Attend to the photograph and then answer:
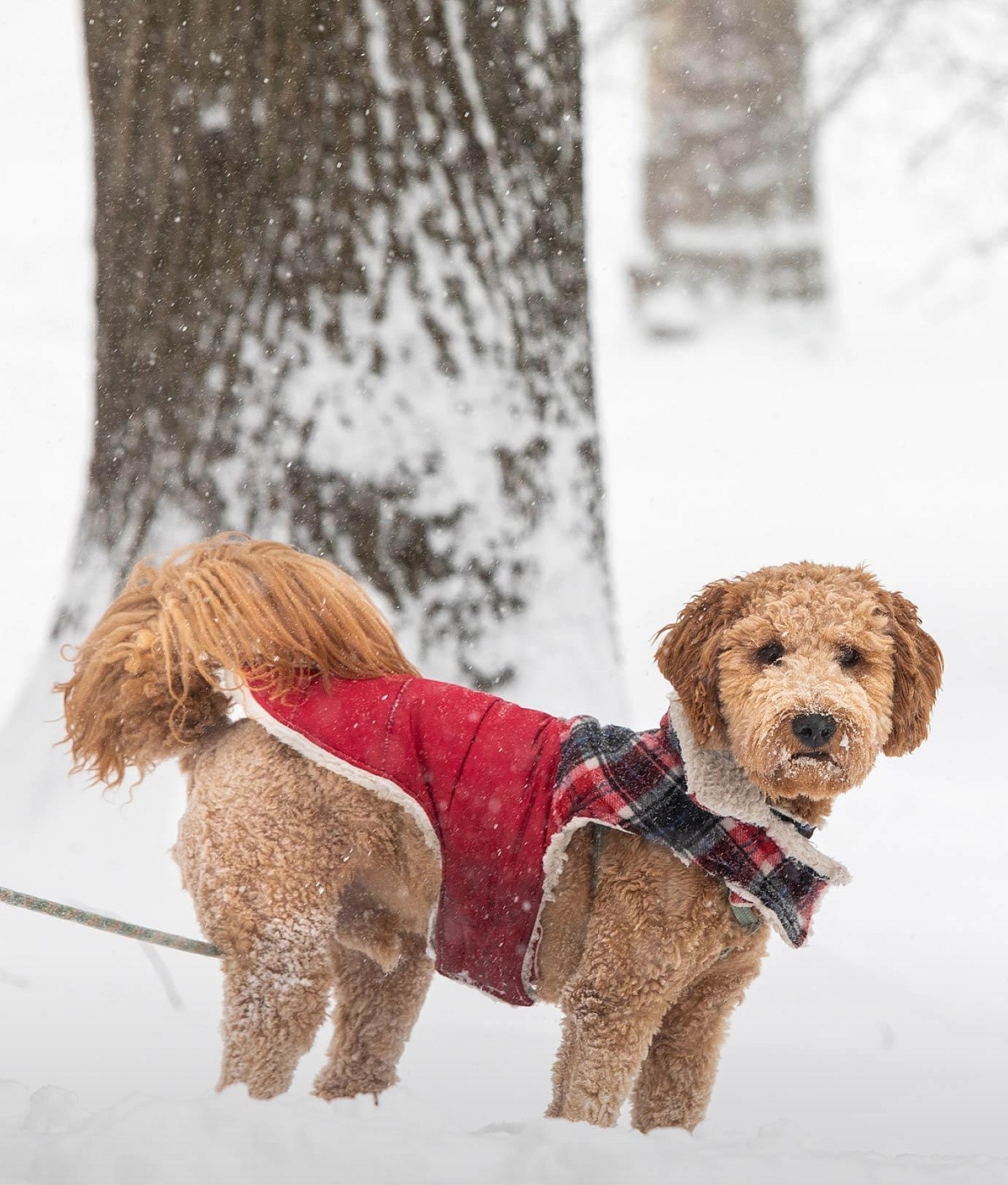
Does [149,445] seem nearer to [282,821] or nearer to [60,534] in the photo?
[282,821]

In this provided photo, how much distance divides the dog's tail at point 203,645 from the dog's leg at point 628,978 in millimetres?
842

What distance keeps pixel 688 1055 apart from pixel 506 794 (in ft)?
2.64

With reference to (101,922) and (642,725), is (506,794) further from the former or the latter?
(642,725)

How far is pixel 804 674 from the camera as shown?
2.57 meters

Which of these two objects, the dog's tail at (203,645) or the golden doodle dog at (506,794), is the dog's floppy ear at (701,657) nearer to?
the golden doodle dog at (506,794)

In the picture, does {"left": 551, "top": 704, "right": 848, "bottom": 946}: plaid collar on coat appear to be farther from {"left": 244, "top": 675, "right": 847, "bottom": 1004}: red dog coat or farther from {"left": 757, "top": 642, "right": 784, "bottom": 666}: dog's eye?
{"left": 757, "top": 642, "right": 784, "bottom": 666}: dog's eye

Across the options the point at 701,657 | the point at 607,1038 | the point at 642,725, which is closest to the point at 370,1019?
the point at 607,1038

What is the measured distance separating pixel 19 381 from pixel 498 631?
5.26 metres

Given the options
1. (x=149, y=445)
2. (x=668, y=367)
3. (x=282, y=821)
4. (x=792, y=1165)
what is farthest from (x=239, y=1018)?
(x=668, y=367)

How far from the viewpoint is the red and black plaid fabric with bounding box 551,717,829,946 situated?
2711mm

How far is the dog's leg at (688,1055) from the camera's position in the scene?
297 cm

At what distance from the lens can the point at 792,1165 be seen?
2613mm

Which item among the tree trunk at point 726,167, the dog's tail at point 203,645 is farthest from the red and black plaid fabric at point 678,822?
the tree trunk at point 726,167

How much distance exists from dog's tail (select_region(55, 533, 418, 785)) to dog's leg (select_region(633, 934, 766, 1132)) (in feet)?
3.60
